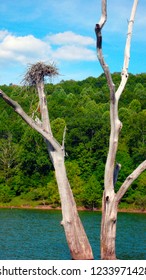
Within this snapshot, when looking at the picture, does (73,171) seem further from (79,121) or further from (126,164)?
(79,121)

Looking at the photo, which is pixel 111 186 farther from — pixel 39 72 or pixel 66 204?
pixel 39 72

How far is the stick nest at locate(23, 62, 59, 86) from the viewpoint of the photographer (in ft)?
38.7

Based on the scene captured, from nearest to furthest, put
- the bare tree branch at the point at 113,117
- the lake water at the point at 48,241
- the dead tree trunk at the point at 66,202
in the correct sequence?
the bare tree branch at the point at 113,117
the dead tree trunk at the point at 66,202
the lake water at the point at 48,241

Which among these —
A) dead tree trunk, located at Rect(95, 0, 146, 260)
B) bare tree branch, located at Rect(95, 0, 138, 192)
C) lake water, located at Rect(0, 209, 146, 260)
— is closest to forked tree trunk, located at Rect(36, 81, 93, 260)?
dead tree trunk, located at Rect(95, 0, 146, 260)

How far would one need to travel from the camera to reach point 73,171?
68500 millimetres

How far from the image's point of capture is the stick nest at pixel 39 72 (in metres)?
11.8

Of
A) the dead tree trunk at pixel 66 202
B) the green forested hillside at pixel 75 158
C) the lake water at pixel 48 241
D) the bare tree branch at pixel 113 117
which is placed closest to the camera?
the bare tree branch at pixel 113 117

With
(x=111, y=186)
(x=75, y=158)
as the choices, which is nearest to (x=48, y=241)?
(x=111, y=186)

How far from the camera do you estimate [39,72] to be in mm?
11859

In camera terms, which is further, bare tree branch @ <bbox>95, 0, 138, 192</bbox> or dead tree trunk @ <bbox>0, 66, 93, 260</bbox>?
dead tree trunk @ <bbox>0, 66, 93, 260</bbox>

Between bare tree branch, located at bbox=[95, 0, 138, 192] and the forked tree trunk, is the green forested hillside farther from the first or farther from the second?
bare tree branch, located at bbox=[95, 0, 138, 192]

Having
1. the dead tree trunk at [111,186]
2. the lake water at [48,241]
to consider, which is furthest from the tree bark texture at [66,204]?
the lake water at [48,241]

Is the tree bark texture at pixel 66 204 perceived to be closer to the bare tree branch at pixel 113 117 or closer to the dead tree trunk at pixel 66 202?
the dead tree trunk at pixel 66 202
